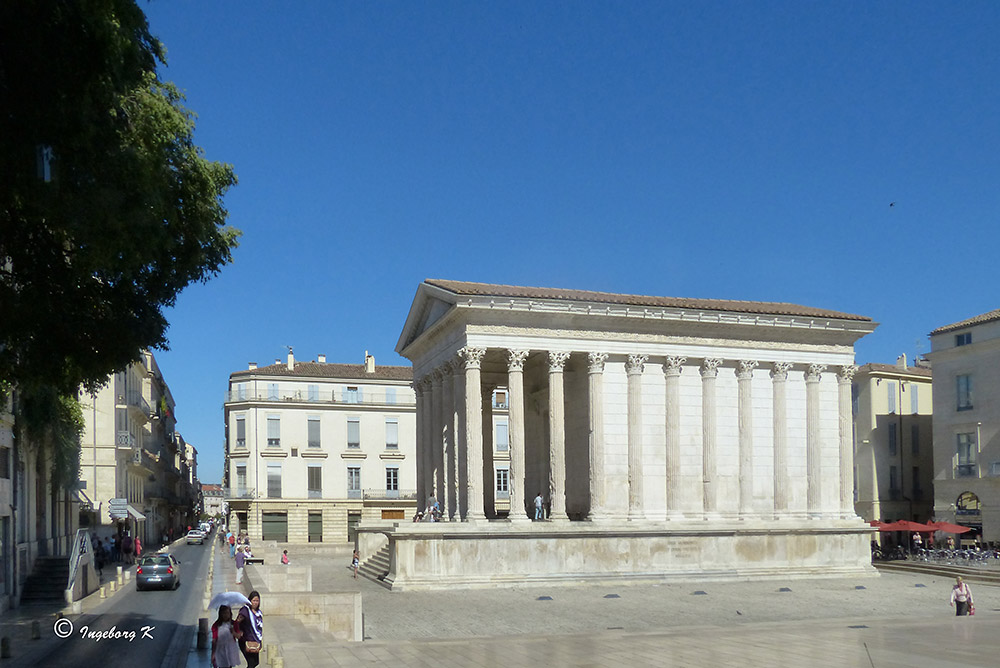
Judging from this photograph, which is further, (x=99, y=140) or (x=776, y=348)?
(x=776, y=348)

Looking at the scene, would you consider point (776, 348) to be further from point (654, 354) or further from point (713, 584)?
point (713, 584)

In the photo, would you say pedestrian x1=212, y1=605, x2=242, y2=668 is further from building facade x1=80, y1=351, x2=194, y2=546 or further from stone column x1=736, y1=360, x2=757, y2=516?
stone column x1=736, y1=360, x2=757, y2=516

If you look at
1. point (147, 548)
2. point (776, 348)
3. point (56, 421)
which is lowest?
point (147, 548)

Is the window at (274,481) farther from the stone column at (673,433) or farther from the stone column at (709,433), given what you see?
the stone column at (709,433)

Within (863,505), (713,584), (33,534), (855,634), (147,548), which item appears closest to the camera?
(855,634)

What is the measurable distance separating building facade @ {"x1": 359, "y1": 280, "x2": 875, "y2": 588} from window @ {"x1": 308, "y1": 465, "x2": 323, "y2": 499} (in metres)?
25.4

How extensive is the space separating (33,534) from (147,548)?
112 ft

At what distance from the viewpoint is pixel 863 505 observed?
57031 millimetres

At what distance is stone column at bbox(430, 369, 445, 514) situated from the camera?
41.3 m

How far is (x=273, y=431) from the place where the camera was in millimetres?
65750

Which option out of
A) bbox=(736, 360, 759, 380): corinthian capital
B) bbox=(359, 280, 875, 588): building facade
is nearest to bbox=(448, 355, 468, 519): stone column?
bbox=(359, 280, 875, 588): building facade

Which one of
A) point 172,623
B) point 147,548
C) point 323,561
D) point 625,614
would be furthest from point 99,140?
point 147,548

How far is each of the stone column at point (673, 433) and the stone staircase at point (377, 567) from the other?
429 inches

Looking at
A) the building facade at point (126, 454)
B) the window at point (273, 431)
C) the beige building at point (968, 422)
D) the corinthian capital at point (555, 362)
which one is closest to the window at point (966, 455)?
the beige building at point (968, 422)
